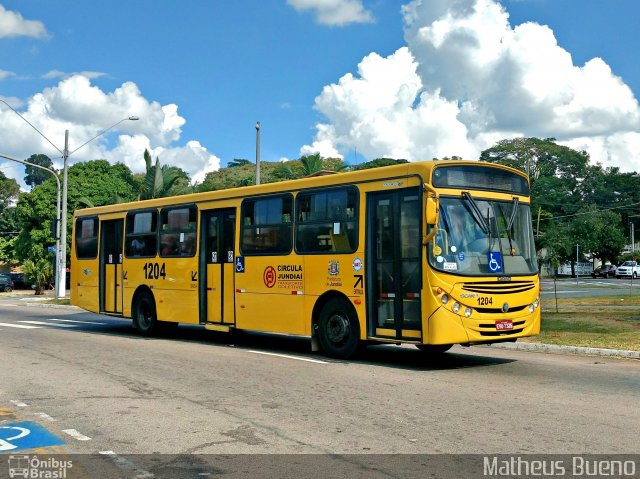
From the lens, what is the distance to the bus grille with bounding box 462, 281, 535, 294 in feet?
36.8

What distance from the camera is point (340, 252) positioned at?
500 inches

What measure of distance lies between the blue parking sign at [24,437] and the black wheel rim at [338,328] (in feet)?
19.8

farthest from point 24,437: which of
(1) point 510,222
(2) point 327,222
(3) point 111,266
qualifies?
(3) point 111,266

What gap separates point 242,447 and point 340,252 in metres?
6.42

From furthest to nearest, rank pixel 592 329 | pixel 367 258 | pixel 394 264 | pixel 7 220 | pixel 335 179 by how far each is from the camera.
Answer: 1. pixel 7 220
2. pixel 592 329
3. pixel 335 179
4. pixel 367 258
5. pixel 394 264

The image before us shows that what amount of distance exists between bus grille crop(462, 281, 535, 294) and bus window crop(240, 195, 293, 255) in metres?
3.96

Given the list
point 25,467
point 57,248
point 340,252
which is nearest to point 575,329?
point 340,252

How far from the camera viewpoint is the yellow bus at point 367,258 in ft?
36.9

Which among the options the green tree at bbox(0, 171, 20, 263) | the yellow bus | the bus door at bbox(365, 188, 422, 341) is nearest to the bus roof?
the yellow bus

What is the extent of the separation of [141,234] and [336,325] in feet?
24.0

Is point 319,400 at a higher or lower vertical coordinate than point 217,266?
lower

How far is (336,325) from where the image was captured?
1286 centimetres

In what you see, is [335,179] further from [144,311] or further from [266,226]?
[144,311]

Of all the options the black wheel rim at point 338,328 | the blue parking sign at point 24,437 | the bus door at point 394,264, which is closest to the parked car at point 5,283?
the black wheel rim at point 338,328
